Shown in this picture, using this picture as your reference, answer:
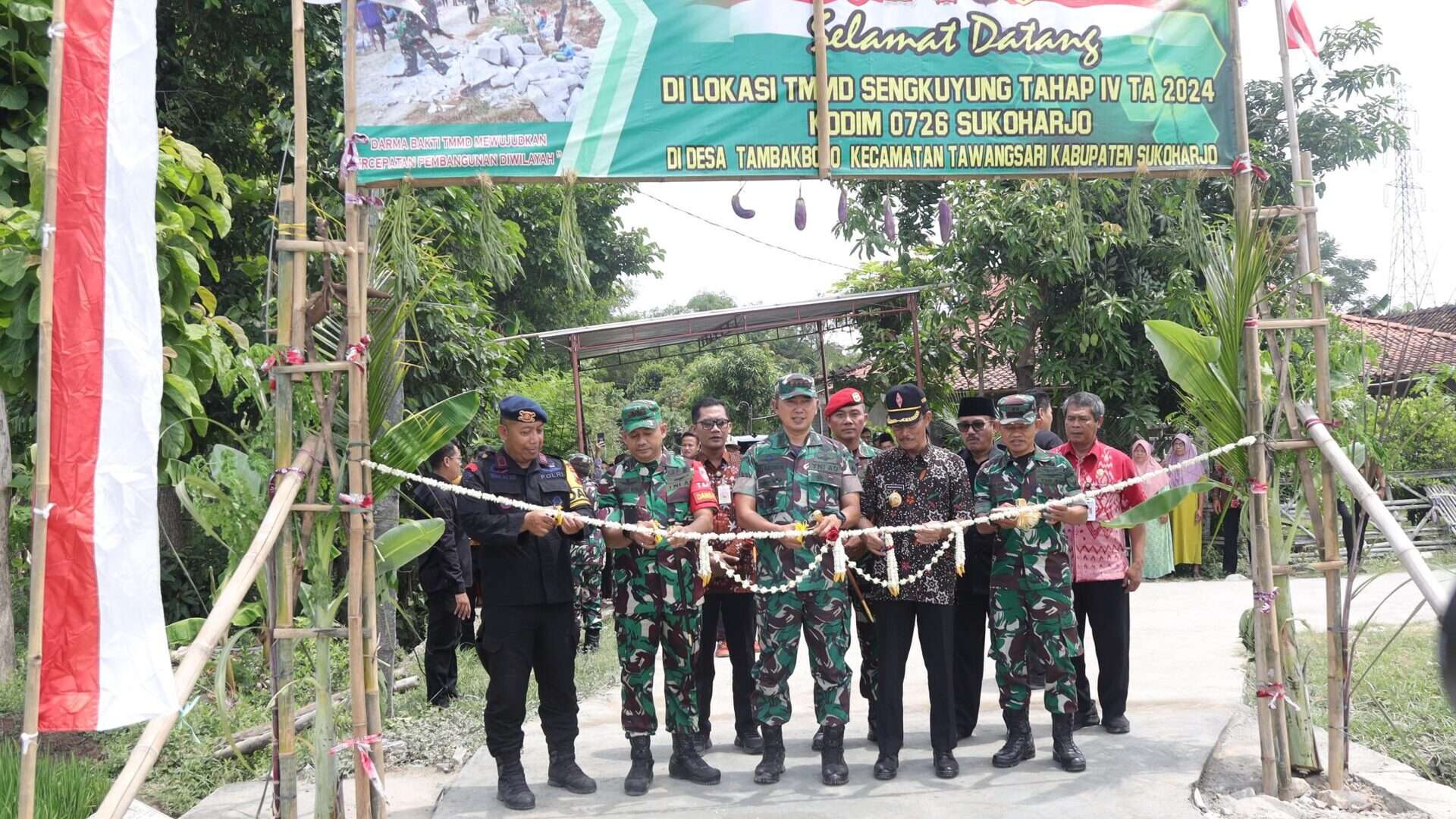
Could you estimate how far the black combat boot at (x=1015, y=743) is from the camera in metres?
5.49

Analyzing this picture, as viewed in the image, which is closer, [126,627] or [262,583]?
[126,627]

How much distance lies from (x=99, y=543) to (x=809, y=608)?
Result: 2901mm

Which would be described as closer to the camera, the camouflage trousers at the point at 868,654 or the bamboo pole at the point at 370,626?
the bamboo pole at the point at 370,626

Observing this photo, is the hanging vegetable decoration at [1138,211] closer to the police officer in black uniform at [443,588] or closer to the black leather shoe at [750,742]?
the black leather shoe at [750,742]

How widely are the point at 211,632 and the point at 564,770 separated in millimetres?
2068

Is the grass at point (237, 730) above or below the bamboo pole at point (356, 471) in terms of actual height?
below

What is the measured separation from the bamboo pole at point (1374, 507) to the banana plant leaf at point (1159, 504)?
17.2 inches

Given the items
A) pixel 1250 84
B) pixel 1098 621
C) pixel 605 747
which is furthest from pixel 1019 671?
pixel 1250 84

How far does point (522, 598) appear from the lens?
5.21 meters

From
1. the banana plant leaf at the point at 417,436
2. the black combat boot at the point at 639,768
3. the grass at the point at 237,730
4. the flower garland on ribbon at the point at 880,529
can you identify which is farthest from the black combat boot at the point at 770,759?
the banana plant leaf at the point at 417,436

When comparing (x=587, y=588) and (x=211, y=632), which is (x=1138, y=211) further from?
(x=587, y=588)

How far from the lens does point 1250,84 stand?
48.6ft

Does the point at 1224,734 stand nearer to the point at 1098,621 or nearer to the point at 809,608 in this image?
the point at 1098,621

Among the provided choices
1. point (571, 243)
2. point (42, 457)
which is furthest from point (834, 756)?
point (42, 457)
